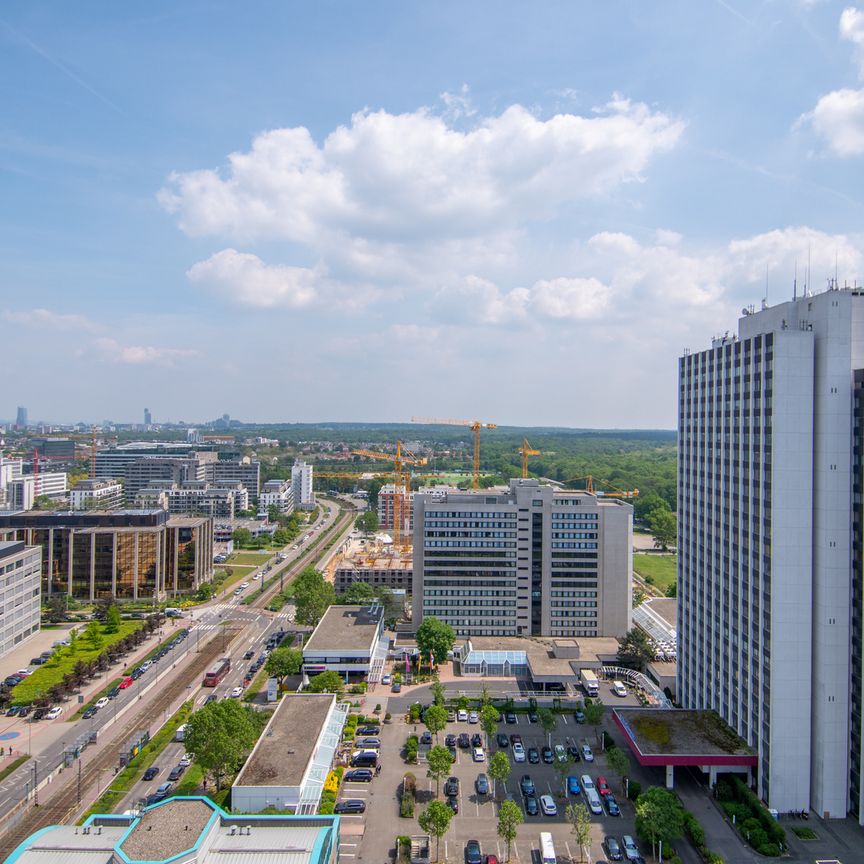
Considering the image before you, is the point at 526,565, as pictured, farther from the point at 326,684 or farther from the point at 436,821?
the point at 436,821

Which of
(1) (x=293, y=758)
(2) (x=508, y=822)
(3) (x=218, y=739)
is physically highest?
(3) (x=218, y=739)

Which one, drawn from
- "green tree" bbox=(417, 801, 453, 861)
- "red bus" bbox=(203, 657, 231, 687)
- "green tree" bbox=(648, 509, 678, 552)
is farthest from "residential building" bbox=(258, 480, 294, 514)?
"green tree" bbox=(417, 801, 453, 861)

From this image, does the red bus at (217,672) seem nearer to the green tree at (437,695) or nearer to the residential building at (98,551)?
the green tree at (437,695)

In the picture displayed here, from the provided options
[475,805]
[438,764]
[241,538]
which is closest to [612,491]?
[241,538]

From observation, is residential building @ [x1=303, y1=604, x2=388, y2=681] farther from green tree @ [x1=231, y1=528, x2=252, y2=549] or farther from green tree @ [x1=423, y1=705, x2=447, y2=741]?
green tree @ [x1=231, y1=528, x2=252, y2=549]

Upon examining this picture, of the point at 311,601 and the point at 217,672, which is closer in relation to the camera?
the point at 217,672

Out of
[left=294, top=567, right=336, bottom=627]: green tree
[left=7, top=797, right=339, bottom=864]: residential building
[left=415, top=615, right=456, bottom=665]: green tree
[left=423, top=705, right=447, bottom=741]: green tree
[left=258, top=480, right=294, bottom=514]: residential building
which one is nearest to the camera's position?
[left=7, top=797, right=339, bottom=864]: residential building
